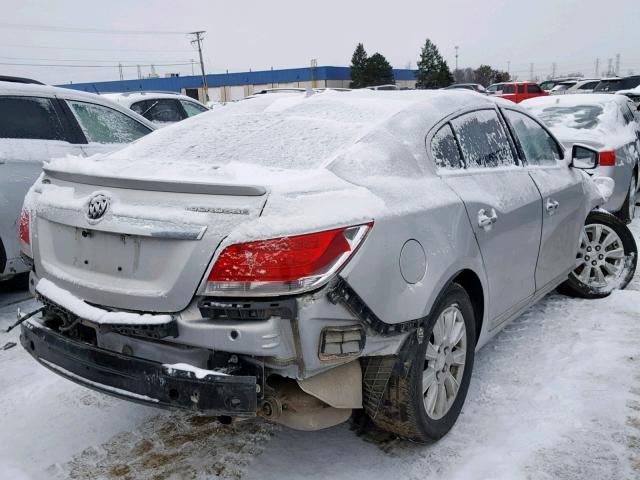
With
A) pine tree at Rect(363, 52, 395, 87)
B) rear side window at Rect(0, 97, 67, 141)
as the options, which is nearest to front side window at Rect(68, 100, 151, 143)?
rear side window at Rect(0, 97, 67, 141)

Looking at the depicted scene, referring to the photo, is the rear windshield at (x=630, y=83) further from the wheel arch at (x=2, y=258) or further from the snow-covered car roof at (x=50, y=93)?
the wheel arch at (x=2, y=258)

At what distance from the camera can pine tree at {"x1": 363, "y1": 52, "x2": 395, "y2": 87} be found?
56.7 meters

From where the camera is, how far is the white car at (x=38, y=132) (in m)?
4.52

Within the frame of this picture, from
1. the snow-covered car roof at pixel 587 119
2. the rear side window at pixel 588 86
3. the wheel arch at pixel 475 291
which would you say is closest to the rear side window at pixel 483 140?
the wheel arch at pixel 475 291

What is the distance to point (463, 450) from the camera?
2.80 metres

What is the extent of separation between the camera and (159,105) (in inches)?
386

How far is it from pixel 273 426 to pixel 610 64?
13627cm

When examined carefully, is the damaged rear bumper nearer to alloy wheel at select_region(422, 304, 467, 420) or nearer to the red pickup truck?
alloy wheel at select_region(422, 304, 467, 420)

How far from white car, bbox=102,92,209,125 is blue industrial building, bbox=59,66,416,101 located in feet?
165

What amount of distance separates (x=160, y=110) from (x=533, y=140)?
7100 mm

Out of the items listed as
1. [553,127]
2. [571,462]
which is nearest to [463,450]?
[571,462]

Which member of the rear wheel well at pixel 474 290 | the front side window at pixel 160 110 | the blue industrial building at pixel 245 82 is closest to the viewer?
the rear wheel well at pixel 474 290

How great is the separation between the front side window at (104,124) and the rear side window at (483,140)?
3.40 m

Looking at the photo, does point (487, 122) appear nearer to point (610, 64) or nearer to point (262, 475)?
point (262, 475)
